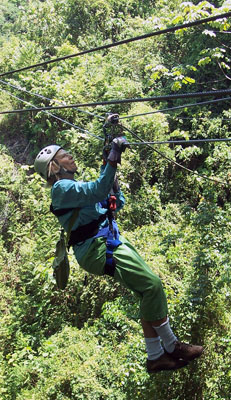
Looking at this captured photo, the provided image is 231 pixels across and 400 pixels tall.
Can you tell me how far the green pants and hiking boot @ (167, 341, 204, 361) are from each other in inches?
10.2

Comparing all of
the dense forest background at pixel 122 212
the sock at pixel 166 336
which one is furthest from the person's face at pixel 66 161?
the sock at pixel 166 336

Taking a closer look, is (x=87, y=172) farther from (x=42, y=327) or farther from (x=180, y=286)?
(x=180, y=286)

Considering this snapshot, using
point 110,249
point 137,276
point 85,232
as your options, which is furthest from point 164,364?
point 85,232

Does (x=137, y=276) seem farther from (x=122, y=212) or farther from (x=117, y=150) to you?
(x=122, y=212)

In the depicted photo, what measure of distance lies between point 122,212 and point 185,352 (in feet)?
14.1

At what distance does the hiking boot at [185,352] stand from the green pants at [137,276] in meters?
0.26

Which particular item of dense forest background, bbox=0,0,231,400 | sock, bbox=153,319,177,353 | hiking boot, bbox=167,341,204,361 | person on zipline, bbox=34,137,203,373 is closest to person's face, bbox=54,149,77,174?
person on zipline, bbox=34,137,203,373

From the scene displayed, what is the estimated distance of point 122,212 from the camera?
23.0 feet

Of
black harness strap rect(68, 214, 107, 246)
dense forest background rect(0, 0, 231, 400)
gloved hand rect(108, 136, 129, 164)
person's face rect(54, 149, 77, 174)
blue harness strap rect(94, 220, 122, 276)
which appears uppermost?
gloved hand rect(108, 136, 129, 164)

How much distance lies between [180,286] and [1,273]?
354 centimetres

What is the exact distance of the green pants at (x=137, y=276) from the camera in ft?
9.14

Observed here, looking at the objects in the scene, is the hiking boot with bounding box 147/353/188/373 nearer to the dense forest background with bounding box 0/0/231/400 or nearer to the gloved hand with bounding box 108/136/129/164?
the dense forest background with bounding box 0/0/231/400

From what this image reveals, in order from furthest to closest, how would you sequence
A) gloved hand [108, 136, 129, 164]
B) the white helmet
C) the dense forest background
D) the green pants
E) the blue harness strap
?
the dense forest background < the white helmet < the blue harness strap < the green pants < gloved hand [108, 136, 129, 164]

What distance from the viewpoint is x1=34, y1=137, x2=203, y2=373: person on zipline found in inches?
108
